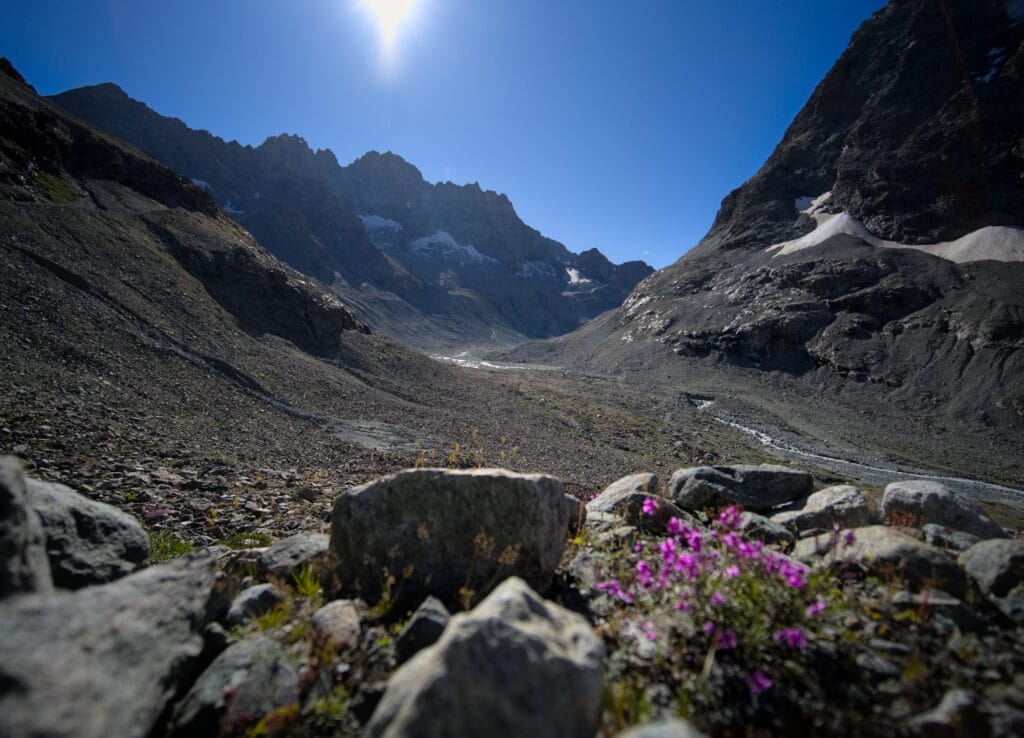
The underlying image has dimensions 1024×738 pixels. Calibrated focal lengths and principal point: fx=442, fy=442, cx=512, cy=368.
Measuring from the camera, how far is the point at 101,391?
13891 mm

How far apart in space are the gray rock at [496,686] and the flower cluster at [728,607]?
1.11 metres

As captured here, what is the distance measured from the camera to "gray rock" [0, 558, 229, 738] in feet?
6.21

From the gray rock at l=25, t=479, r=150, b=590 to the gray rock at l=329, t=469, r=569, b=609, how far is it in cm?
197

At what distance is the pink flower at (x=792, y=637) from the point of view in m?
3.18

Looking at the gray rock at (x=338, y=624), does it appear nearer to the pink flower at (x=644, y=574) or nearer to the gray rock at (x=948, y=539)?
the pink flower at (x=644, y=574)

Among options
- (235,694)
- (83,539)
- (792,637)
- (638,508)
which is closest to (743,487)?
(638,508)

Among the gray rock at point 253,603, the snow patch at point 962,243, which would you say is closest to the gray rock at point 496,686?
the gray rock at point 253,603

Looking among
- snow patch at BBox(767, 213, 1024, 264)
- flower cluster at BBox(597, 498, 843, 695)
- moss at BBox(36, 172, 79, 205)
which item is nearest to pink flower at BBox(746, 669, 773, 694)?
flower cluster at BBox(597, 498, 843, 695)

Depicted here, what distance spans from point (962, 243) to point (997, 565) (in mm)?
81468

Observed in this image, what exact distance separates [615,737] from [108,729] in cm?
251

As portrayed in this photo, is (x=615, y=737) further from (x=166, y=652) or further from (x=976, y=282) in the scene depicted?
(x=976, y=282)

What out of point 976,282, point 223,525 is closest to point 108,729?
point 223,525

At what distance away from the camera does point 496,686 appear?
7.59ft

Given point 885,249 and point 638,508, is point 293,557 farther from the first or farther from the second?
point 885,249
